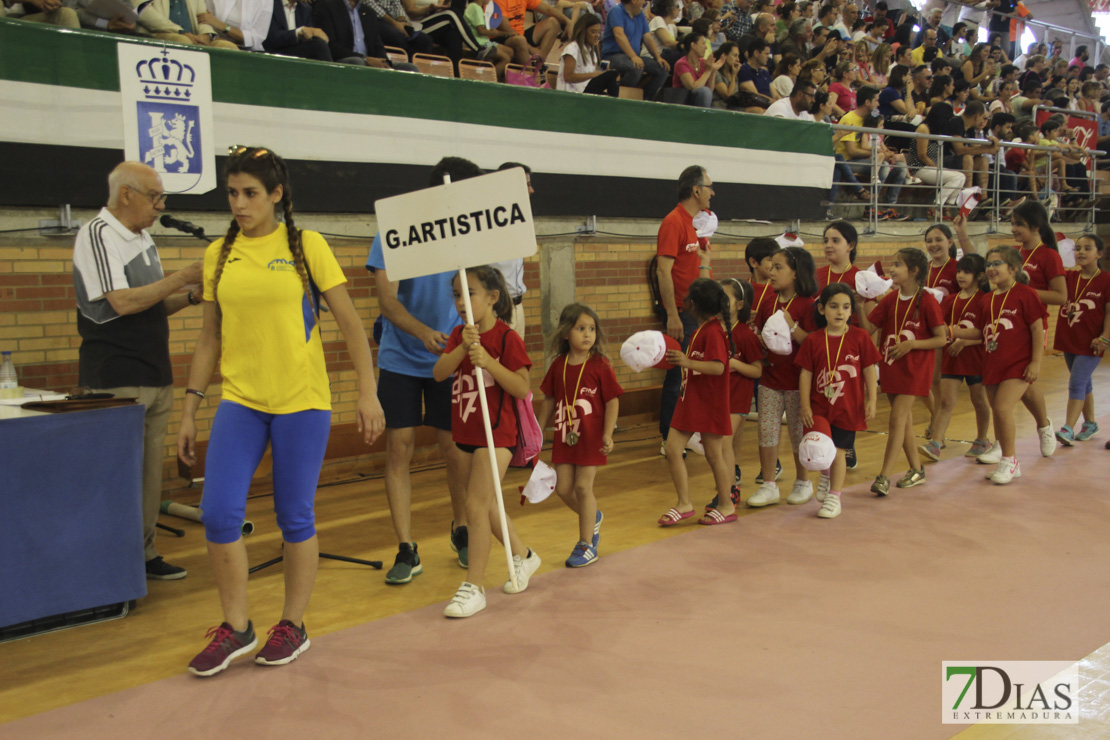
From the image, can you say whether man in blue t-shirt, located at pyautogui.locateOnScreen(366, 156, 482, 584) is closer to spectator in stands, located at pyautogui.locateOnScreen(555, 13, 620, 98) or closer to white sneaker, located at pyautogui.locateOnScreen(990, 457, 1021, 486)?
white sneaker, located at pyautogui.locateOnScreen(990, 457, 1021, 486)

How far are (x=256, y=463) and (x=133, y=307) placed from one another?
141 cm

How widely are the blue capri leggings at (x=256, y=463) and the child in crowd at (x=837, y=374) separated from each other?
11.4 feet

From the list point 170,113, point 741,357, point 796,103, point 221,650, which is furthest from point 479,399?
point 796,103

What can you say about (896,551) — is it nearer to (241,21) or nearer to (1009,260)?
(1009,260)

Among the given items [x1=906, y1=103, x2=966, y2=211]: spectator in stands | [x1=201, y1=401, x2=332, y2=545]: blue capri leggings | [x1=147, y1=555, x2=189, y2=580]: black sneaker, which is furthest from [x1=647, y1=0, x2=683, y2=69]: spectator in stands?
[x1=201, y1=401, x2=332, y2=545]: blue capri leggings

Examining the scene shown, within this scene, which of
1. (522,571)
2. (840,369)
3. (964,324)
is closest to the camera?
(522,571)

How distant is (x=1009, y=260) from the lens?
→ 22.5ft

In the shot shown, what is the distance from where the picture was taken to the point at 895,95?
13523mm

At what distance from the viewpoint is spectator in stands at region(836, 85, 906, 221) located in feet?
37.9

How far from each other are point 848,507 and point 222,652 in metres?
4.10

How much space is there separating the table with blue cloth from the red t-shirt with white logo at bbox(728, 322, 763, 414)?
363 cm

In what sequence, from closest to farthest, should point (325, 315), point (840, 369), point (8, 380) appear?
point (8, 380)
point (840, 369)
point (325, 315)

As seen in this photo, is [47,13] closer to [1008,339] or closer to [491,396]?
[491,396]

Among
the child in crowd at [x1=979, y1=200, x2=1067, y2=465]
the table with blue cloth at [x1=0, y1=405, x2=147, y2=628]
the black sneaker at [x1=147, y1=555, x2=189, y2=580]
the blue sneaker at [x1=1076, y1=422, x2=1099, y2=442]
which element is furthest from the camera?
the blue sneaker at [x1=1076, y1=422, x2=1099, y2=442]
